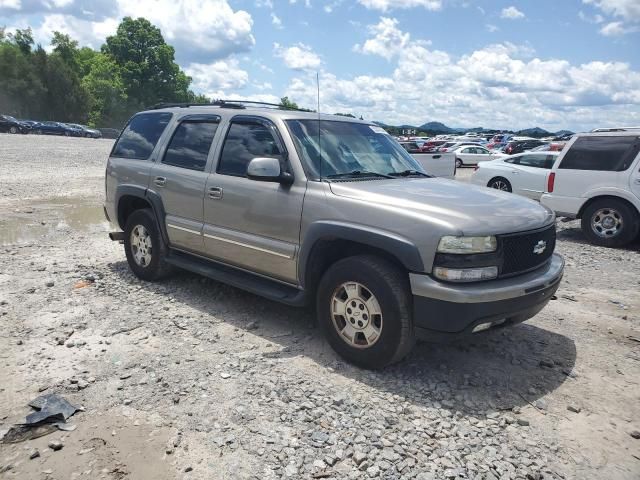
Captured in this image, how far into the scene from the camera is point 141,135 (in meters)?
6.13

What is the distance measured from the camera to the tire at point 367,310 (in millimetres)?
3631

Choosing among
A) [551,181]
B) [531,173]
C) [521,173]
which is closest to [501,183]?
[521,173]

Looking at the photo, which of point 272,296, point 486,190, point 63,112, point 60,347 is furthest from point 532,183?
point 63,112

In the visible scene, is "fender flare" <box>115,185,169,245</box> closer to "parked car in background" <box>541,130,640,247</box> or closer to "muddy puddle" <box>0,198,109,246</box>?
"muddy puddle" <box>0,198,109,246</box>

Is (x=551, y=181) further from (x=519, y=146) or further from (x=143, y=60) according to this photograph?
(x=143, y=60)

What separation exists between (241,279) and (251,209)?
682 mm

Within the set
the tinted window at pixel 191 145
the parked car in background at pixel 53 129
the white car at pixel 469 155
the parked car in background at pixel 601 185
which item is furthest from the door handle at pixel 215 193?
the parked car in background at pixel 53 129

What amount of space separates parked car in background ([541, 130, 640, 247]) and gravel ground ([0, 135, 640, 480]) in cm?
328

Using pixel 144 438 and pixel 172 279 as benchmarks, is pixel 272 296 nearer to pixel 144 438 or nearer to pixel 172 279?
pixel 144 438

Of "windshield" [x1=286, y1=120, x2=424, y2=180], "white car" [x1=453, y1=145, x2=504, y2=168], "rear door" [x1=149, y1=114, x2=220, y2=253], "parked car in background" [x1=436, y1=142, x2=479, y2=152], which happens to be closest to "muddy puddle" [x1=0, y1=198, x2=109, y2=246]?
"rear door" [x1=149, y1=114, x2=220, y2=253]

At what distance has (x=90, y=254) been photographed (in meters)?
7.31

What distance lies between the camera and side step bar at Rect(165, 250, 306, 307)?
436cm

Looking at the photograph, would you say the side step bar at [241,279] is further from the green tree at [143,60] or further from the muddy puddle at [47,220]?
the green tree at [143,60]

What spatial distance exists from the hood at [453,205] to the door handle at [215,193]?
1299 millimetres
